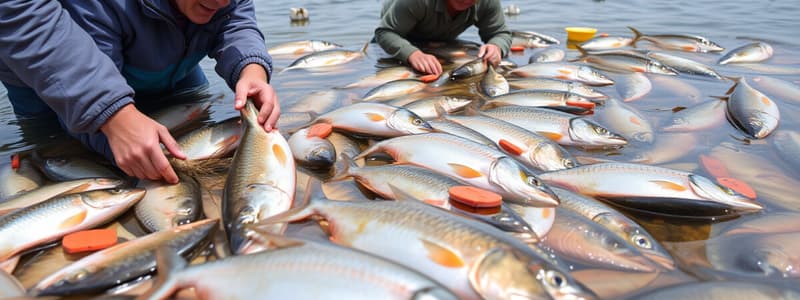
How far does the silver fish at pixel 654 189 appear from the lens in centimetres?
224

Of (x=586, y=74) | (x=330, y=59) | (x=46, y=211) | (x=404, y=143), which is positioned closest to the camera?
(x=46, y=211)

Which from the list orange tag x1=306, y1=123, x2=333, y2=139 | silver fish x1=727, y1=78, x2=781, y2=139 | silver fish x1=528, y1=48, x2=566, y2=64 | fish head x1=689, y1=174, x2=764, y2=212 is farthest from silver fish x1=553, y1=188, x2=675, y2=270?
silver fish x1=528, y1=48, x2=566, y2=64

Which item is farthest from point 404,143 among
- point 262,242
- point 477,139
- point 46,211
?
point 46,211

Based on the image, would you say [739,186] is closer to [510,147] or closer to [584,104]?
[510,147]

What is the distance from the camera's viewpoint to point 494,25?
20.1 feet

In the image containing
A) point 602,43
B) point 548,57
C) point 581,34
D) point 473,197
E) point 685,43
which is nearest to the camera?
point 473,197

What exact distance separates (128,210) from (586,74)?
4011 mm

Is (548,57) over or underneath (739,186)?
underneath

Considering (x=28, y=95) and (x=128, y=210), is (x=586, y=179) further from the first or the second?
(x=28, y=95)

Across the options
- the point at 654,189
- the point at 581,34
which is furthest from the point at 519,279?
the point at 581,34

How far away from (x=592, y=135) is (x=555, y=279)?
72.4 inches

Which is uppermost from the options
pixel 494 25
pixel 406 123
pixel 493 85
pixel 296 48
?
pixel 494 25

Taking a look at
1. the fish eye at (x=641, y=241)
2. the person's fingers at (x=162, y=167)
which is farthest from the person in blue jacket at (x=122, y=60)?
the fish eye at (x=641, y=241)

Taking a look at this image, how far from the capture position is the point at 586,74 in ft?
15.6
